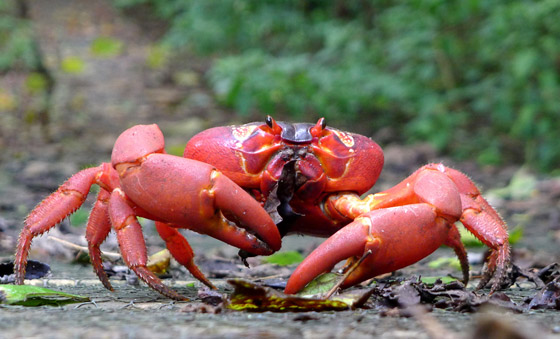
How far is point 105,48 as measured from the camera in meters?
16.0

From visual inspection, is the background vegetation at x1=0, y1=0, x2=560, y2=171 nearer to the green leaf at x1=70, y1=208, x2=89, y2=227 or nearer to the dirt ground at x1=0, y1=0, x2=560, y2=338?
the dirt ground at x1=0, y1=0, x2=560, y2=338

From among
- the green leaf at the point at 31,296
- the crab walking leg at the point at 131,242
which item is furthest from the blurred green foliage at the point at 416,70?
the green leaf at the point at 31,296

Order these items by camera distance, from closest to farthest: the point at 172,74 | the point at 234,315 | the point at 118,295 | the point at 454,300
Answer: the point at 234,315 → the point at 454,300 → the point at 118,295 → the point at 172,74

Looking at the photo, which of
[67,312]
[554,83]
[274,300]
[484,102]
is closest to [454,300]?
[274,300]

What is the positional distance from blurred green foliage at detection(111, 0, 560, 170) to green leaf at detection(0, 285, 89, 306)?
680 cm

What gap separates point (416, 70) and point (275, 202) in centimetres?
774

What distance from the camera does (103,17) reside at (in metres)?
19.1

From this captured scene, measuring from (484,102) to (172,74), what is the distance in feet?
23.6

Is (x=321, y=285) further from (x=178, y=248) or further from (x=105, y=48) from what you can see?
(x=105, y=48)

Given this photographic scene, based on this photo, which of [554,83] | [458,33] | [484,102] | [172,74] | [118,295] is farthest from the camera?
[172,74]

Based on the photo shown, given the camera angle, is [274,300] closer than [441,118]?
Yes

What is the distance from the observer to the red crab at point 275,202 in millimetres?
2654

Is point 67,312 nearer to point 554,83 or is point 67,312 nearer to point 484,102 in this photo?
point 554,83

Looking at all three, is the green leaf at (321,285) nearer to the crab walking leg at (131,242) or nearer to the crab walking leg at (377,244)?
the crab walking leg at (377,244)
